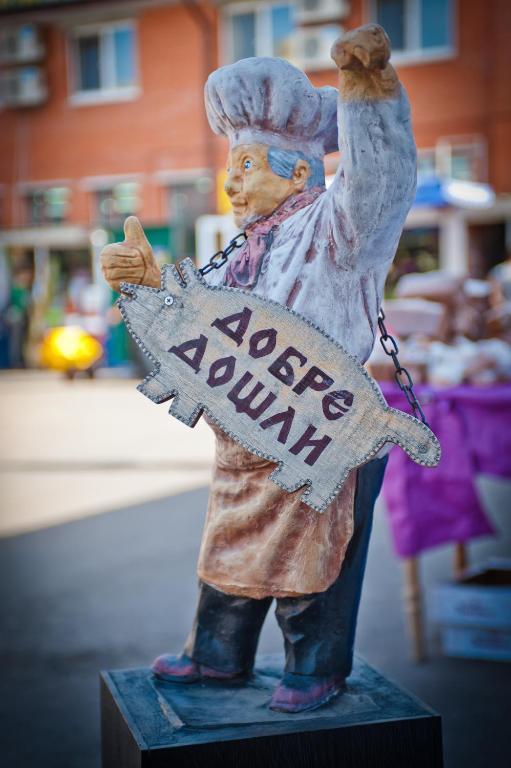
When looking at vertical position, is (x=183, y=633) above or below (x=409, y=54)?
below

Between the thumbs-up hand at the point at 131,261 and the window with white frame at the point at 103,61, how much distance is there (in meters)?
14.2

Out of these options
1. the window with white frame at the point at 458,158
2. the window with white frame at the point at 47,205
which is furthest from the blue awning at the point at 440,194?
the window with white frame at the point at 47,205

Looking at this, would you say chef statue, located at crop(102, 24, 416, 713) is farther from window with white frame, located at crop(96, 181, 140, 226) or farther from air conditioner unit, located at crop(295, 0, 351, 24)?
window with white frame, located at crop(96, 181, 140, 226)

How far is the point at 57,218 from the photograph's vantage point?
15.9m

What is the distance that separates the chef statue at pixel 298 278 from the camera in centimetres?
173

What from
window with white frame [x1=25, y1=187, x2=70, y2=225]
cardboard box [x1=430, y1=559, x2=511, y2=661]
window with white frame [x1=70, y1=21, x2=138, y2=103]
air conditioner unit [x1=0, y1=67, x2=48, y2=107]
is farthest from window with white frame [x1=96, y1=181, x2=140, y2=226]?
cardboard box [x1=430, y1=559, x2=511, y2=661]

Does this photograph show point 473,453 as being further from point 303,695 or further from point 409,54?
point 409,54

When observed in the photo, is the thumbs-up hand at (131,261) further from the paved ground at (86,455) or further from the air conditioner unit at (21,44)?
the air conditioner unit at (21,44)

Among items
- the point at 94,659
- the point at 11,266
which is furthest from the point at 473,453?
the point at 11,266

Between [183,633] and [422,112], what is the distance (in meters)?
11.1

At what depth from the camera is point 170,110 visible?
49.1 feet

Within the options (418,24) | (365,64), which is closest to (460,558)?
(365,64)

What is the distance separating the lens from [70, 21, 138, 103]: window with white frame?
15.2 m

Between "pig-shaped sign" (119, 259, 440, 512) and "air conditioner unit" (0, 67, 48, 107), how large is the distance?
15145 millimetres
